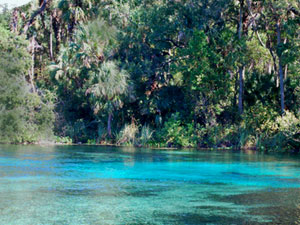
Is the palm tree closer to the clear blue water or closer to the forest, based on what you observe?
the forest

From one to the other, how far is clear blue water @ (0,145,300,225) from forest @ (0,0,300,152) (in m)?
7.97

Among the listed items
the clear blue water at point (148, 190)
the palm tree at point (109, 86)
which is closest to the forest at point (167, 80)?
the palm tree at point (109, 86)

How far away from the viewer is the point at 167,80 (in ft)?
108

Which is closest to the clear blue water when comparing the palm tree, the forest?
the forest

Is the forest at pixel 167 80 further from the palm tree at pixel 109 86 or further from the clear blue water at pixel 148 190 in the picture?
the clear blue water at pixel 148 190

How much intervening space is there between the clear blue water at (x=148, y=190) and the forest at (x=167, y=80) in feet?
26.2

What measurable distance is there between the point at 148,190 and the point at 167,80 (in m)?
19.8

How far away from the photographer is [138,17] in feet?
107

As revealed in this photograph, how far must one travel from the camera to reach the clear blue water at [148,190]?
1018 cm

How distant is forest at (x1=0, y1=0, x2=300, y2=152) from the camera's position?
29.4 meters

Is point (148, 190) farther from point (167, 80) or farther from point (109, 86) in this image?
point (167, 80)

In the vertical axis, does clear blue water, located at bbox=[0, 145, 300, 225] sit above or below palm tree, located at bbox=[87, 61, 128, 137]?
below

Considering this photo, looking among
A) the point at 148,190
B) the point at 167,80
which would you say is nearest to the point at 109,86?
the point at 167,80

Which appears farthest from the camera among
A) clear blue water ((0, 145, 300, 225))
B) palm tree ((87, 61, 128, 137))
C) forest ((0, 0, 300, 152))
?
palm tree ((87, 61, 128, 137))
